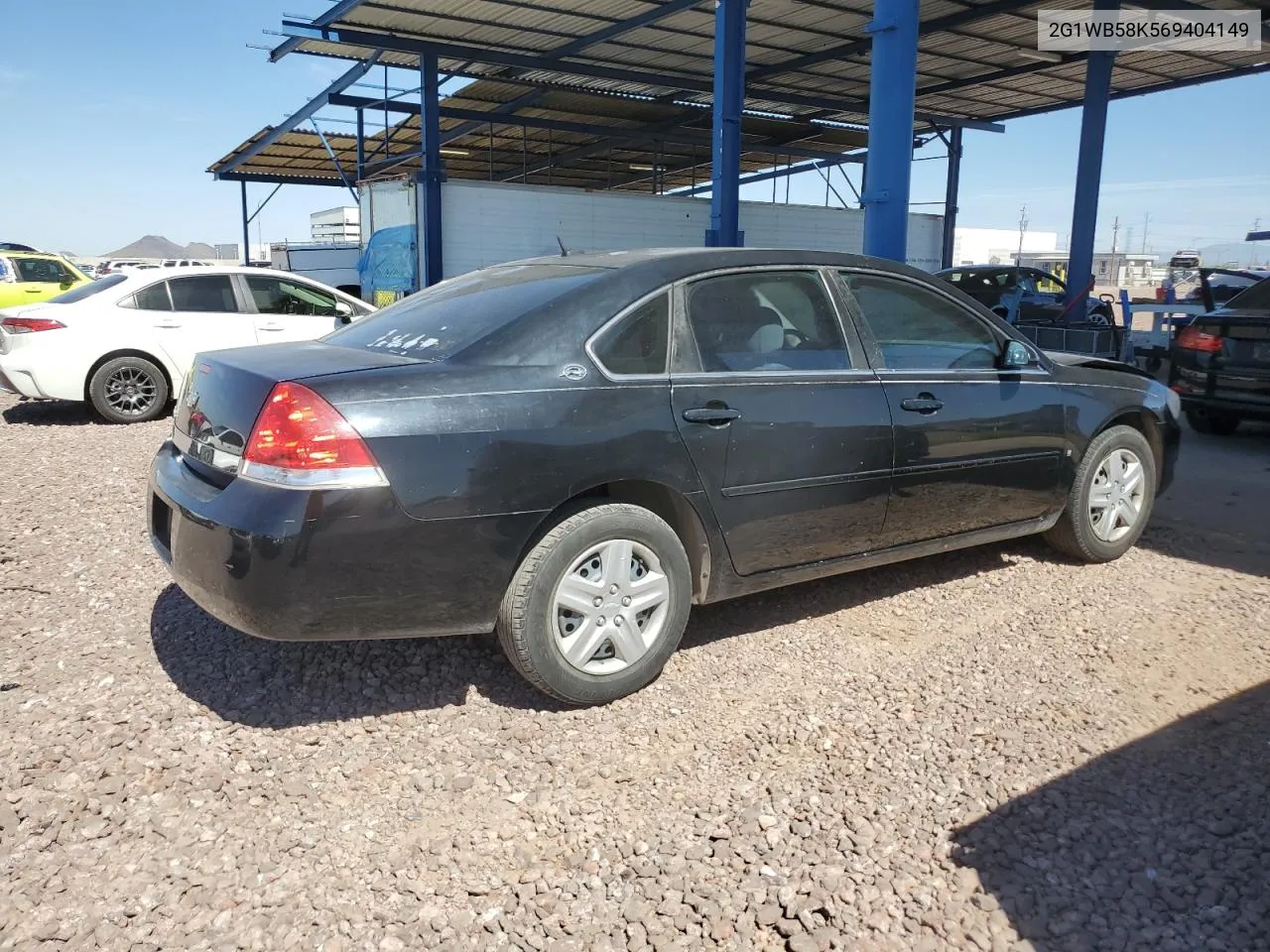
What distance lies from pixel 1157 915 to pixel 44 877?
2708 mm

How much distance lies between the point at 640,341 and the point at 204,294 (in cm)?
726

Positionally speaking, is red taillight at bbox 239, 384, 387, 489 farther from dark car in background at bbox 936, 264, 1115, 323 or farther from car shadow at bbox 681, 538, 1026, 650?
dark car in background at bbox 936, 264, 1115, 323

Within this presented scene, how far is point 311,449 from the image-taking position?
9.43 feet

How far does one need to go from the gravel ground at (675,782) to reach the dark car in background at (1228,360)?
438 cm

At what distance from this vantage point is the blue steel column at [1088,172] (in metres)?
14.9

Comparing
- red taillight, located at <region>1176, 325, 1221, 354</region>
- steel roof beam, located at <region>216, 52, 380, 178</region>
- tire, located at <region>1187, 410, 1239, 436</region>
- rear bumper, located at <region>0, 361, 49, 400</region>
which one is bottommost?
tire, located at <region>1187, 410, 1239, 436</region>

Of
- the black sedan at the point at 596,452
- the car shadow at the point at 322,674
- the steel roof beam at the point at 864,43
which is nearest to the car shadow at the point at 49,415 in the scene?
the car shadow at the point at 322,674

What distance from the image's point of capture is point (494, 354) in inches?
125

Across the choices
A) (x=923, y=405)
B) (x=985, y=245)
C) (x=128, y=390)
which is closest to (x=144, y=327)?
(x=128, y=390)

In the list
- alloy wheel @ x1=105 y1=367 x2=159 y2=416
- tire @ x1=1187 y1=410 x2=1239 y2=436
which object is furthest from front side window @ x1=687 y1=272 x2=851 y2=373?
alloy wheel @ x1=105 y1=367 x2=159 y2=416

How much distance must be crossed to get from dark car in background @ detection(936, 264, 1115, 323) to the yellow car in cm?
1374

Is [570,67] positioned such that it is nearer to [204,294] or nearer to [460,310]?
[204,294]

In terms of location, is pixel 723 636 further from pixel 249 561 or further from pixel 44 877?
pixel 44 877

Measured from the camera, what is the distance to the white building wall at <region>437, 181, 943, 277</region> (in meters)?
16.3
